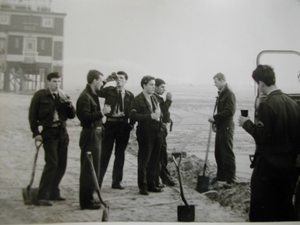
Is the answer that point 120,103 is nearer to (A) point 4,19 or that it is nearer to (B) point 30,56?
(B) point 30,56

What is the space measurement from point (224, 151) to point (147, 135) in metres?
0.72

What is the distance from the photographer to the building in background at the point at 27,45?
2.98 meters

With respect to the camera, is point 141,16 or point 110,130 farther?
point 141,16

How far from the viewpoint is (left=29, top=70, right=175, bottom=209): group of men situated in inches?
115

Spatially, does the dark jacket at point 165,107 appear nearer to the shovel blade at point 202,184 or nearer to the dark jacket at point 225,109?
the dark jacket at point 225,109

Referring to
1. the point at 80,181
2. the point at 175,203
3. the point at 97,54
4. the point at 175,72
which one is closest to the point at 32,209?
the point at 80,181

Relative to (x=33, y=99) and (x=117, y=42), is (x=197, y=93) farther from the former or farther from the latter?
(x=33, y=99)

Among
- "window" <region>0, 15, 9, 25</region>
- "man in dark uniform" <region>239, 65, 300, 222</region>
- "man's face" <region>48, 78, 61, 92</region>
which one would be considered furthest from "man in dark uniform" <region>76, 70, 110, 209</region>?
"man in dark uniform" <region>239, 65, 300, 222</region>

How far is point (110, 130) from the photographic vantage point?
302 cm

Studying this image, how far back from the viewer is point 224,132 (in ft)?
10.7

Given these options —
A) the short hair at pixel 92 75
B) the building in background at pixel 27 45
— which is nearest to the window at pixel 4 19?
the building in background at pixel 27 45

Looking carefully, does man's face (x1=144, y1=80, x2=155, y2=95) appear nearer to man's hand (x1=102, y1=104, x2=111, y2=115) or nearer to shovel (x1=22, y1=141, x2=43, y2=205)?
man's hand (x1=102, y1=104, x2=111, y2=115)

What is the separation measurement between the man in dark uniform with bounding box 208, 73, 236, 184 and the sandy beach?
2.1 inches

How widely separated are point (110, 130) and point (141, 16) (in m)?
1.03
